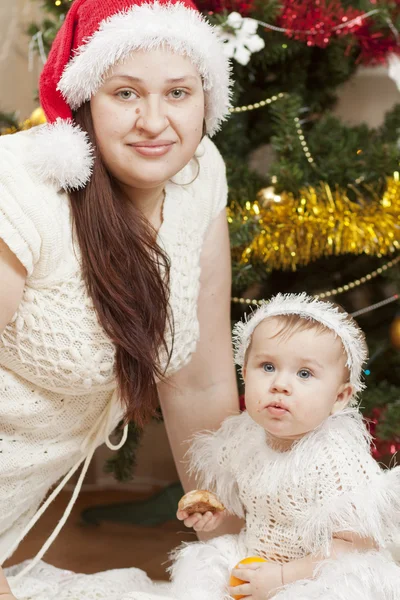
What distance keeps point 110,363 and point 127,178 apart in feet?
→ 0.90

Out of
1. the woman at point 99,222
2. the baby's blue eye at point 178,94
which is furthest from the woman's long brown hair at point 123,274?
the baby's blue eye at point 178,94

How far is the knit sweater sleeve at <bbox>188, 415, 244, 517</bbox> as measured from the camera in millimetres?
1271

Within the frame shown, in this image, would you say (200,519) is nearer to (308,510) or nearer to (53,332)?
(308,510)

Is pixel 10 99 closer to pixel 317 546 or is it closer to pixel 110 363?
pixel 110 363

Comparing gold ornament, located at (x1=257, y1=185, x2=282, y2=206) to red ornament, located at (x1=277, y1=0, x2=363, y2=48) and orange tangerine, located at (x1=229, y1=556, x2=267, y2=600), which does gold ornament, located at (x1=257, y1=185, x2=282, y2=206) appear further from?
orange tangerine, located at (x1=229, y1=556, x2=267, y2=600)

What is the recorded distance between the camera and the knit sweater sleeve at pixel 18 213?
1.12 m

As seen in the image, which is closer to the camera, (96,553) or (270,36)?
(270,36)

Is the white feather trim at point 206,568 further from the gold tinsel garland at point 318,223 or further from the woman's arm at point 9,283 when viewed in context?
the gold tinsel garland at point 318,223

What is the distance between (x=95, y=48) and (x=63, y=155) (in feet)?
0.50

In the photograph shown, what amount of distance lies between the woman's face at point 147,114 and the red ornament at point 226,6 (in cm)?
52

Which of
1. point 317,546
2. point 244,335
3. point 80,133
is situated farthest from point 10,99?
point 317,546

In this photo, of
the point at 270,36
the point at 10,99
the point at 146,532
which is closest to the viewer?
the point at 270,36

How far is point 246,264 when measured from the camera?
5.68 ft

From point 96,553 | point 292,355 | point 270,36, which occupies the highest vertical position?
point 270,36
